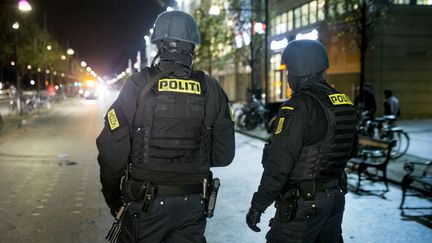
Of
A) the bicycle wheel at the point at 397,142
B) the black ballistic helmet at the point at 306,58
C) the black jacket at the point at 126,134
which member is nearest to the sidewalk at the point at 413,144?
the bicycle wheel at the point at 397,142

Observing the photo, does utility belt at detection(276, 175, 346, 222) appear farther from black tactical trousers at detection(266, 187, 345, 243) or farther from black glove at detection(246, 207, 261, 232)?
black glove at detection(246, 207, 261, 232)

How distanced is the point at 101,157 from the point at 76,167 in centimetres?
842

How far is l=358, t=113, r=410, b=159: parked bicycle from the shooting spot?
1259 cm

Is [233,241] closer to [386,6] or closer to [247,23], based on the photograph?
[386,6]

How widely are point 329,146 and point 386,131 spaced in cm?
1014

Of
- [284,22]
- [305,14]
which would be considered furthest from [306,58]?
[284,22]

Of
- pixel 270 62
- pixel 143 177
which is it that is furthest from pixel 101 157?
pixel 270 62

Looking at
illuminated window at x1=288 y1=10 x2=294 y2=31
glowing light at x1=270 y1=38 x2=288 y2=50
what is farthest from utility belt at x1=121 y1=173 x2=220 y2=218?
illuminated window at x1=288 y1=10 x2=294 y2=31

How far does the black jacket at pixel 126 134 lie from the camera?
2945 mm

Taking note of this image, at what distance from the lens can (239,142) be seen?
16422 millimetres

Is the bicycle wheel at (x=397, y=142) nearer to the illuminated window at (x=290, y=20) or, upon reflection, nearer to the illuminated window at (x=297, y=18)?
the illuminated window at (x=297, y=18)

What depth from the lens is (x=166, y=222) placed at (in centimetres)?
298

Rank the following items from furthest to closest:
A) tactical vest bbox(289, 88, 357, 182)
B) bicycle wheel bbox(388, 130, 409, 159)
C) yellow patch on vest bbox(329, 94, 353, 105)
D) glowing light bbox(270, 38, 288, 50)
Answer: glowing light bbox(270, 38, 288, 50), bicycle wheel bbox(388, 130, 409, 159), yellow patch on vest bbox(329, 94, 353, 105), tactical vest bbox(289, 88, 357, 182)

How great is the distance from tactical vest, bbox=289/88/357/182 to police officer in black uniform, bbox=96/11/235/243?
25.9 inches
